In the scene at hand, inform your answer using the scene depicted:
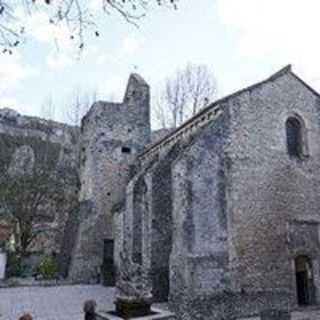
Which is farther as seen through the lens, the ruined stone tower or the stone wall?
the ruined stone tower

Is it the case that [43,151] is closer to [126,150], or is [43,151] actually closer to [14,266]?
[14,266]

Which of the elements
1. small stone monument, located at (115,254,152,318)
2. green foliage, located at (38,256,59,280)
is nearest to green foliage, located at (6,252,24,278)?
green foliage, located at (38,256,59,280)

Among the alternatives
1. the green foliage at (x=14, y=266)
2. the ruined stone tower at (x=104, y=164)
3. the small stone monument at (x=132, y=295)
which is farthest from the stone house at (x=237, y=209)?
the green foliage at (x=14, y=266)

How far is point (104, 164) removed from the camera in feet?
69.6

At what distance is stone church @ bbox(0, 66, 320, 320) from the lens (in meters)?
11.8

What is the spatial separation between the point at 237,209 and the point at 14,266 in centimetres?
1480

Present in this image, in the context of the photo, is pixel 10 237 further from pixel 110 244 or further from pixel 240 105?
pixel 240 105

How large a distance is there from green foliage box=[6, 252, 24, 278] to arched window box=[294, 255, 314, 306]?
50.1 ft

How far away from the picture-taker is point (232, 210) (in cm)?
1282

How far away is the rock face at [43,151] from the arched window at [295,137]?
46.2ft

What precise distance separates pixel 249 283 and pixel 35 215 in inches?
622

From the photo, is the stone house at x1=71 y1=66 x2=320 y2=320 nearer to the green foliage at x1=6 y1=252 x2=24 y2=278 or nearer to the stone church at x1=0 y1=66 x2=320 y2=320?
the stone church at x1=0 y1=66 x2=320 y2=320

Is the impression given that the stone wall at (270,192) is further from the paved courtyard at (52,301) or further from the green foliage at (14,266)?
the green foliage at (14,266)

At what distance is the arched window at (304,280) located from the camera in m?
13.7
